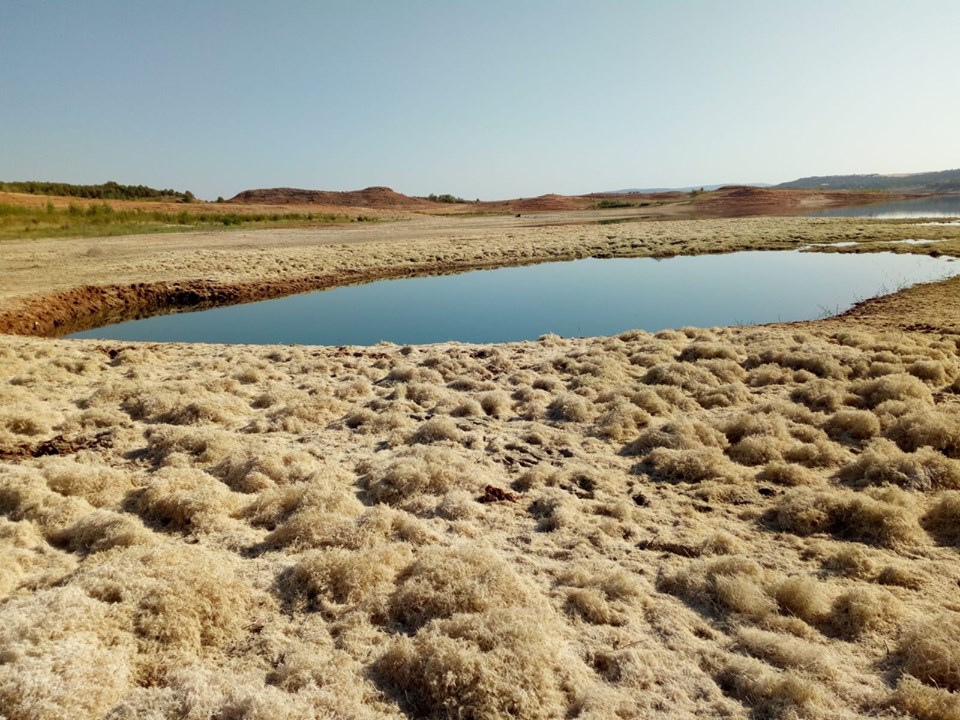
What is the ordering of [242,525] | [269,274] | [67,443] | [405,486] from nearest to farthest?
[242,525] → [405,486] → [67,443] → [269,274]

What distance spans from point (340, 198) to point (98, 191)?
45764 mm

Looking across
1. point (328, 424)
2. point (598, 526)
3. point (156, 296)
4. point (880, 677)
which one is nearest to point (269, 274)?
point (156, 296)

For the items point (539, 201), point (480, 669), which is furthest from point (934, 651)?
point (539, 201)

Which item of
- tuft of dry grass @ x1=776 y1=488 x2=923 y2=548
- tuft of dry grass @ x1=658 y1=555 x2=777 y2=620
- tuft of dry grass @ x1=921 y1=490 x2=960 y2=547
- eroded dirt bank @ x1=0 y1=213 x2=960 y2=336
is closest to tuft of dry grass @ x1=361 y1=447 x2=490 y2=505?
tuft of dry grass @ x1=658 y1=555 x2=777 y2=620

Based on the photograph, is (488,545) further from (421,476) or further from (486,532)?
(421,476)

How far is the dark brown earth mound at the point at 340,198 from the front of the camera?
106156 mm

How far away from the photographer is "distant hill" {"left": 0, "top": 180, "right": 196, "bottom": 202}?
64.6m

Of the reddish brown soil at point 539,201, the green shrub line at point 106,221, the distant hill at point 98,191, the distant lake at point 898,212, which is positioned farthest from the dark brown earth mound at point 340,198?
the distant lake at point 898,212

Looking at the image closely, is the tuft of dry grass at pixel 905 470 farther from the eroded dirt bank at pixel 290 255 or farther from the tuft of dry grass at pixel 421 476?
the eroded dirt bank at pixel 290 255

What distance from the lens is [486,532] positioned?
7891 millimetres

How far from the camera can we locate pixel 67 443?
1055cm

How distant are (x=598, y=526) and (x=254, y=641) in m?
4.53

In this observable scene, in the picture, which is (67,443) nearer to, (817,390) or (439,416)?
(439,416)

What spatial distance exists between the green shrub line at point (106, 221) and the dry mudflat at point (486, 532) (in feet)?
107
